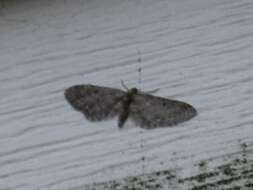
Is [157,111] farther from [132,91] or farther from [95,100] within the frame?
[95,100]

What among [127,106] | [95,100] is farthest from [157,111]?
[95,100]

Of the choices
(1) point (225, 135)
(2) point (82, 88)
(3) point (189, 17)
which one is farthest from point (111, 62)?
(1) point (225, 135)

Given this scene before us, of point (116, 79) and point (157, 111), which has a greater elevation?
point (116, 79)

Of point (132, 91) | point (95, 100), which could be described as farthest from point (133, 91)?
point (95, 100)

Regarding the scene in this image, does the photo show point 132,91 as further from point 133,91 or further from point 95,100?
point 95,100

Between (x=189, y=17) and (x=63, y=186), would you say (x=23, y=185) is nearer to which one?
(x=63, y=186)

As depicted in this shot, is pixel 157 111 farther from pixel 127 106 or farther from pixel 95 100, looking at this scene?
pixel 95 100
